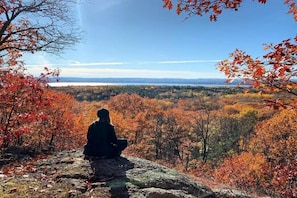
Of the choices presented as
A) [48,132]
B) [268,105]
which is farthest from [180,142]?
[268,105]

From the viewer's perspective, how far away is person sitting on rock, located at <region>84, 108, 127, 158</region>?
30.9 ft

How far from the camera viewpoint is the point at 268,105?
20.2 feet

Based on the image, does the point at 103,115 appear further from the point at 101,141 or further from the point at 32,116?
the point at 32,116

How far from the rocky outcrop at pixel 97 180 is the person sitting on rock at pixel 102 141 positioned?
0.28 meters

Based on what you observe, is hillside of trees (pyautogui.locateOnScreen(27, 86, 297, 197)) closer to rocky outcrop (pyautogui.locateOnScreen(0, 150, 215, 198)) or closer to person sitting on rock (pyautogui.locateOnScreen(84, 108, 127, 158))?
person sitting on rock (pyautogui.locateOnScreen(84, 108, 127, 158))

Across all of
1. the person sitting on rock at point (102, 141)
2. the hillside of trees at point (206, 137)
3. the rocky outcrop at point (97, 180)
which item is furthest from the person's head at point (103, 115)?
the hillside of trees at point (206, 137)

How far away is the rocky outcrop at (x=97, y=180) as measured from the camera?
6867 mm

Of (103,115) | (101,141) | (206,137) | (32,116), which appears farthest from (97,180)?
(206,137)

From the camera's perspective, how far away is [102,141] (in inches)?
373

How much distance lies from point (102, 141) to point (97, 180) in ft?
6.13

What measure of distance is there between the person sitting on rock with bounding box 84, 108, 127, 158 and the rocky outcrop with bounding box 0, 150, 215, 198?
0.28 meters

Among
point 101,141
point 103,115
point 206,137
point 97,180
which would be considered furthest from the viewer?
point 206,137

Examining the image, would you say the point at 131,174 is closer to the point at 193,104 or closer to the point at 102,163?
the point at 102,163

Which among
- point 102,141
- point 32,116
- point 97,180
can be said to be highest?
point 32,116
